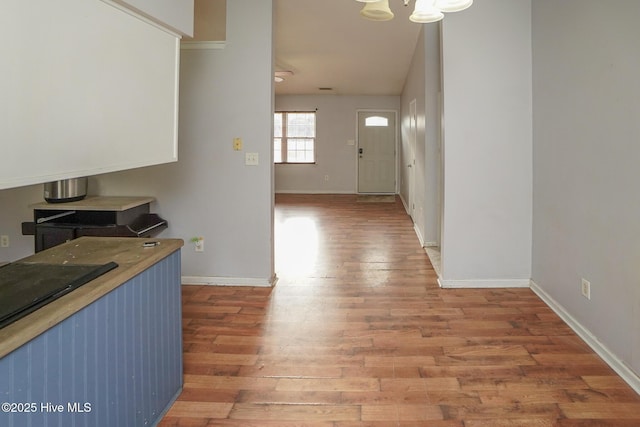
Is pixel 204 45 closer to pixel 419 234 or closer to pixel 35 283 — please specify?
pixel 35 283

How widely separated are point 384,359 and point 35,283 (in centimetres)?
187

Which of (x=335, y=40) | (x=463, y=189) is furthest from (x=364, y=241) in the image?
(x=335, y=40)

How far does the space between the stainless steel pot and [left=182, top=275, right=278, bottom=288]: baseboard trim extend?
1.15 metres

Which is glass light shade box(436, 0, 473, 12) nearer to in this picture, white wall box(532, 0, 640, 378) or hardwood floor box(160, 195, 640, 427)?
white wall box(532, 0, 640, 378)

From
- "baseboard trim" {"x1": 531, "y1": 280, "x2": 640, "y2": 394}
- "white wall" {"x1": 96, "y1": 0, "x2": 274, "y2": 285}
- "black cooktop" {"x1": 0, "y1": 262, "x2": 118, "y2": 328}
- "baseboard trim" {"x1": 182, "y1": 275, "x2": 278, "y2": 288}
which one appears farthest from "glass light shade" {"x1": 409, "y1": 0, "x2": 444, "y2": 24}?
"baseboard trim" {"x1": 182, "y1": 275, "x2": 278, "y2": 288}

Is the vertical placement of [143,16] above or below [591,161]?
above

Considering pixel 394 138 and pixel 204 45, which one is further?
pixel 394 138

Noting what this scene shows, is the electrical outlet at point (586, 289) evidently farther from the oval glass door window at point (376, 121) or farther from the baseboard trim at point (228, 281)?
Answer: the oval glass door window at point (376, 121)

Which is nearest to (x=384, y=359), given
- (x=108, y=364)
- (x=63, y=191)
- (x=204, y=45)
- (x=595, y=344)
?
(x=595, y=344)

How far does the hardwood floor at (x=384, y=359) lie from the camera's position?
2.16 m

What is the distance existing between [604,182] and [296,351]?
2.04m

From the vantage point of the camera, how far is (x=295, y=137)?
11852 mm

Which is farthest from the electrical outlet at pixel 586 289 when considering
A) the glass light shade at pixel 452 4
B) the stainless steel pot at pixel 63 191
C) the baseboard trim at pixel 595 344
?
the stainless steel pot at pixel 63 191

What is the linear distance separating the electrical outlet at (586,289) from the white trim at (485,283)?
1064 mm
